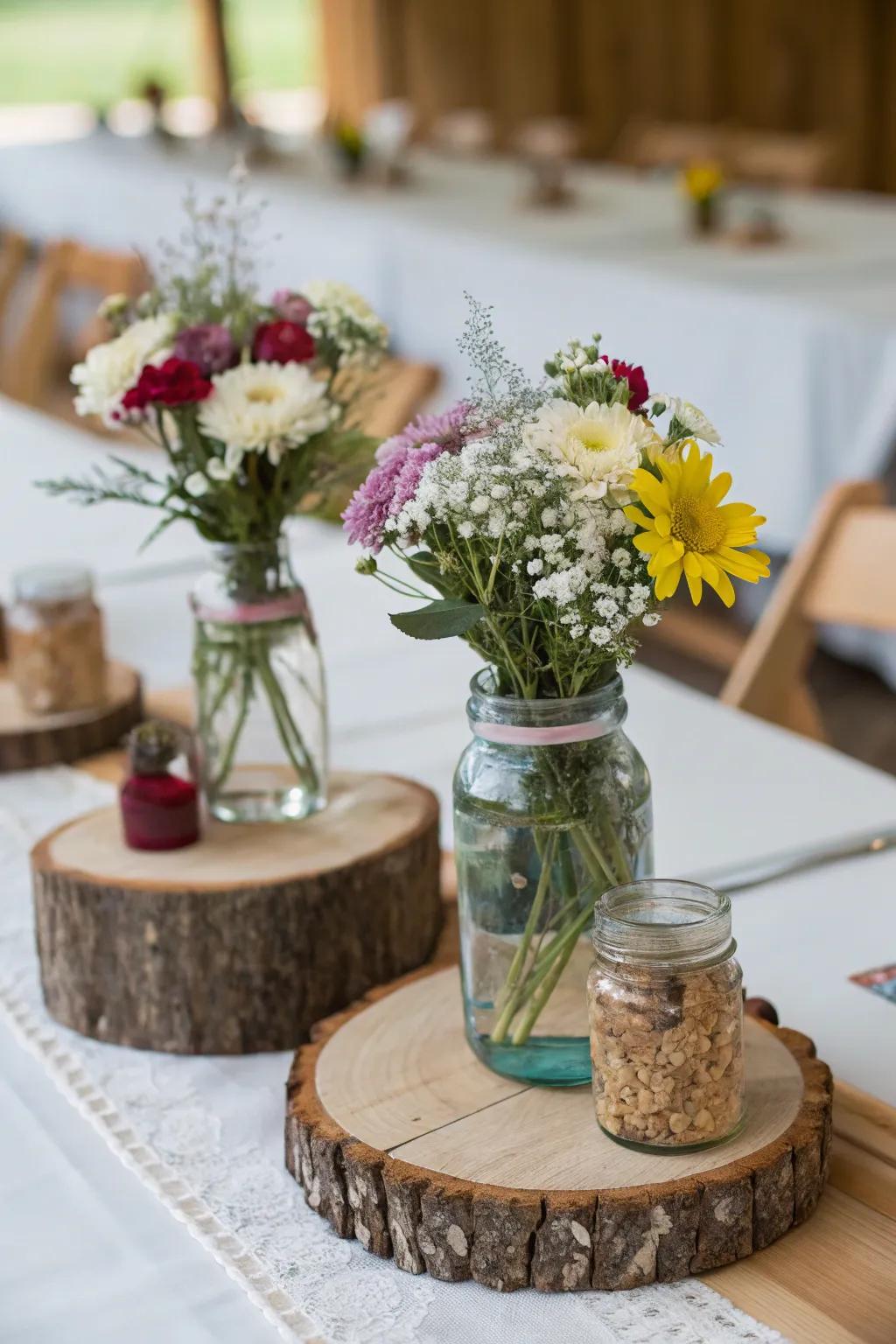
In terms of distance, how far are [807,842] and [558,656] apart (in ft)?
1.81

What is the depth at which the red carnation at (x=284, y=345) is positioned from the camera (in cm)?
114

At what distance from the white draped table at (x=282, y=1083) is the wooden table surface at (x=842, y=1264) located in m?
0.03

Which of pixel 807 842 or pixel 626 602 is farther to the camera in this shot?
pixel 807 842

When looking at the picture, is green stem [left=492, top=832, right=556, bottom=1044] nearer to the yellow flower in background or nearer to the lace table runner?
the lace table runner

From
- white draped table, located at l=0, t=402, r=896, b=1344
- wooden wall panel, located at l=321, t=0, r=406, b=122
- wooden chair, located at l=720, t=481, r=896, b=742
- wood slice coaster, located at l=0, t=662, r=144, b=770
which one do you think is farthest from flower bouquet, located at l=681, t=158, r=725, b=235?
wooden wall panel, located at l=321, t=0, r=406, b=122

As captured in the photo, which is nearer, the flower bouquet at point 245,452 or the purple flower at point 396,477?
the purple flower at point 396,477

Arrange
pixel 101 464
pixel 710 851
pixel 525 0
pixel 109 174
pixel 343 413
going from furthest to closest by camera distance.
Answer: pixel 525 0, pixel 109 174, pixel 101 464, pixel 710 851, pixel 343 413

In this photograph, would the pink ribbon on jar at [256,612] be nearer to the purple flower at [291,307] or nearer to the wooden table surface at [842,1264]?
the purple flower at [291,307]

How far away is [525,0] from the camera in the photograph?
734cm

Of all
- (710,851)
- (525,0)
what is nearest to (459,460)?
(710,851)

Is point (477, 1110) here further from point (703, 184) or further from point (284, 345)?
point (703, 184)

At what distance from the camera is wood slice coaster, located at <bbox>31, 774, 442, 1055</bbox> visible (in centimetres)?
112

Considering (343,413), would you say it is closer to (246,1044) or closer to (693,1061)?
(246,1044)

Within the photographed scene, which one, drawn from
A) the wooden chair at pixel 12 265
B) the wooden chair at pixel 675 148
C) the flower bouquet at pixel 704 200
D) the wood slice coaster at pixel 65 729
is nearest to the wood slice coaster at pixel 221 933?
the wood slice coaster at pixel 65 729
